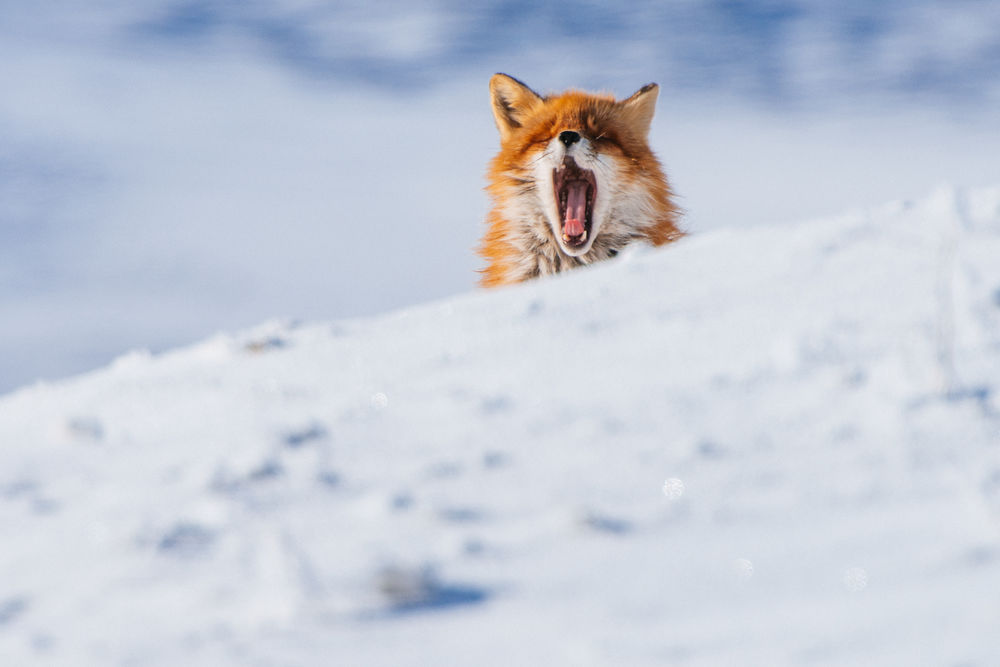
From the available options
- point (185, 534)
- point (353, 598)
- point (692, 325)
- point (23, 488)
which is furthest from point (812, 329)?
point (23, 488)

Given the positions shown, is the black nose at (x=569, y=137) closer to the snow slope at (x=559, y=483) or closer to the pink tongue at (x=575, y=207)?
the pink tongue at (x=575, y=207)

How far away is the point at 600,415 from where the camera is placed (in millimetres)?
2902

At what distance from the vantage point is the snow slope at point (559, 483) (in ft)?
7.16

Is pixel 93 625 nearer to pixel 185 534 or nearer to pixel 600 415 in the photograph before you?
pixel 185 534

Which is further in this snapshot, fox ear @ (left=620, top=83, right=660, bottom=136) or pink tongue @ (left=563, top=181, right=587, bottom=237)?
fox ear @ (left=620, top=83, right=660, bottom=136)

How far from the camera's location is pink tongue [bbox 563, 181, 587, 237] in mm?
7781

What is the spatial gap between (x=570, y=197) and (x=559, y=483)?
5.52 metres

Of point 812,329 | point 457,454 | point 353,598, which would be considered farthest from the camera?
point 812,329

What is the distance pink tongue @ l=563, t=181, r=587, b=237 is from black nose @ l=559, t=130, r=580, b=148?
0.38 metres

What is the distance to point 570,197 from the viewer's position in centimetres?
789

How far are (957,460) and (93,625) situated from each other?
228 centimetres

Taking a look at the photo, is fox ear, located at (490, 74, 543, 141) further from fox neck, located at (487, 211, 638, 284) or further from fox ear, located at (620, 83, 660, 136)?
fox neck, located at (487, 211, 638, 284)

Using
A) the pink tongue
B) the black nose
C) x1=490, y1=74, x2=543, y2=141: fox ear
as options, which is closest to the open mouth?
the pink tongue

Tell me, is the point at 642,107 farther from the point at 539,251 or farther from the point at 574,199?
the point at 539,251
